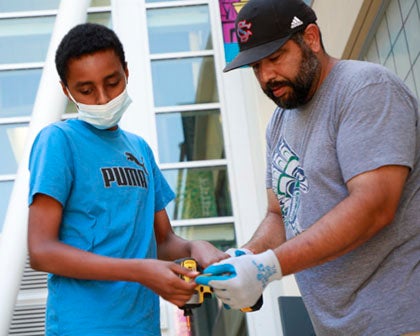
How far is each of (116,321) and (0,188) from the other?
600cm

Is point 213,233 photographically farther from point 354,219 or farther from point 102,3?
point 354,219

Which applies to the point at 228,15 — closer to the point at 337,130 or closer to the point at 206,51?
the point at 206,51

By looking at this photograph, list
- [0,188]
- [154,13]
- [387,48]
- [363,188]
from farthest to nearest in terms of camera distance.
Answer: [154,13] → [0,188] → [387,48] → [363,188]

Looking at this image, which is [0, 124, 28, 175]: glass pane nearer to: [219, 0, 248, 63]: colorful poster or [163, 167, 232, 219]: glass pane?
[163, 167, 232, 219]: glass pane

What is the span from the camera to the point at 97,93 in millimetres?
3002

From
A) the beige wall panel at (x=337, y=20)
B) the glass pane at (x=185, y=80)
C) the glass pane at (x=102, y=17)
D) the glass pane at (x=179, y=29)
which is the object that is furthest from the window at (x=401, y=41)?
the glass pane at (x=102, y=17)

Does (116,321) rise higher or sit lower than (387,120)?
lower

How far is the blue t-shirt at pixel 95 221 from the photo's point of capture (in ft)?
9.04

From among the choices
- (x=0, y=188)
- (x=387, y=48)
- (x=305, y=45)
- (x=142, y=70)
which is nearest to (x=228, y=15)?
(x=142, y=70)

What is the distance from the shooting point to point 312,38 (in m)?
3.07

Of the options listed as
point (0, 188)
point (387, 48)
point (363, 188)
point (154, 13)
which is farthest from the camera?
point (154, 13)

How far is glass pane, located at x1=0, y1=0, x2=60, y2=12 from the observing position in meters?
9.48

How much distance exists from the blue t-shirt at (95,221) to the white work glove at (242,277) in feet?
0.81

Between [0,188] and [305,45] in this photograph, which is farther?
[0,188]
